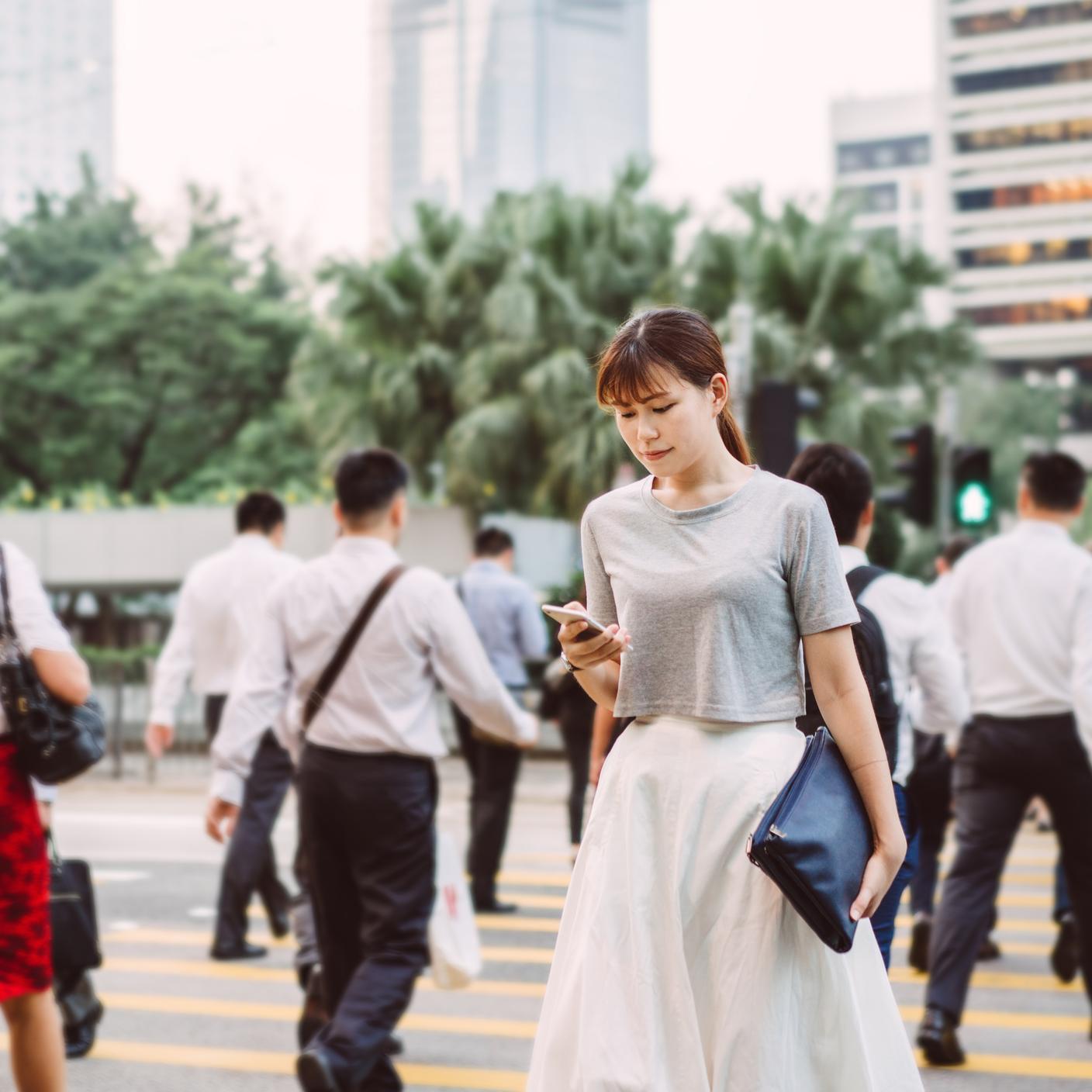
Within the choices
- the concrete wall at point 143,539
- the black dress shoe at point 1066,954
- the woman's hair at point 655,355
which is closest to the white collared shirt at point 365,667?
the woman's hair at point 655,355

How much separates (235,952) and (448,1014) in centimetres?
149

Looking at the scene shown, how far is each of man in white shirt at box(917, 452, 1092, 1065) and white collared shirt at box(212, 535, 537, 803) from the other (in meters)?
1.68

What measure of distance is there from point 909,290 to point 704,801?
980 inches

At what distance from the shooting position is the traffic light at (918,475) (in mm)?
13203

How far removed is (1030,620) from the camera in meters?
5.80

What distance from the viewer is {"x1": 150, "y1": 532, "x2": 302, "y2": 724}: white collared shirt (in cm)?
797

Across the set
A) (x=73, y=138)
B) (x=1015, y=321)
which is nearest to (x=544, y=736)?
(x=73, y=138)

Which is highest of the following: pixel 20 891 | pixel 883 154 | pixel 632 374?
pixel 883 154

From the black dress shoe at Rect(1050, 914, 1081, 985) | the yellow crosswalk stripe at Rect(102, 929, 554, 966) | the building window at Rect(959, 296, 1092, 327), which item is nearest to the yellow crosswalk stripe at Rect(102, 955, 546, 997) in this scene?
the yellow crosswalk stripe at Rect(102, 929, 554, 966)

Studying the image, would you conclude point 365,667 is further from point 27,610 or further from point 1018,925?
point 1018,925

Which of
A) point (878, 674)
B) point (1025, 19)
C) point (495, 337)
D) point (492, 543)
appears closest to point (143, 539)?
point (495, 337)

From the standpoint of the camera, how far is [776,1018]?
2715 mm

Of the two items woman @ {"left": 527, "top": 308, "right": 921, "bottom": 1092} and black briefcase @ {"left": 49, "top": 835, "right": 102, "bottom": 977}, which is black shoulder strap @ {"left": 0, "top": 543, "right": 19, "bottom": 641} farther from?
woman @ {"left": 527, "top": 308, "right": 921, "bottom": 1092}

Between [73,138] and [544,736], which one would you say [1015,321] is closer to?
[73,138]
